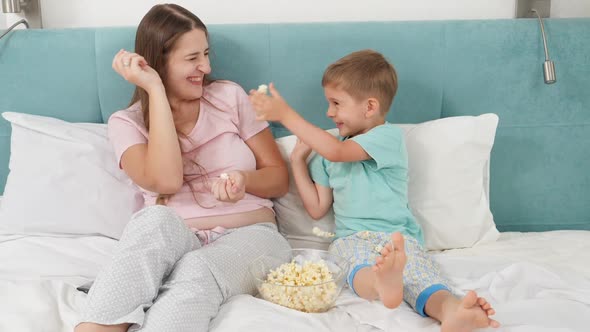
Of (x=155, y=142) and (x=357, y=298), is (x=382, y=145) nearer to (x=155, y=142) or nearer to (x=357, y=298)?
(x=357, y=298)

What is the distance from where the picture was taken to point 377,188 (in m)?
1.69

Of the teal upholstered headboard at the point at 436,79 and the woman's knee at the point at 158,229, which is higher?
the teal upholstered headboard at the point at 436,79

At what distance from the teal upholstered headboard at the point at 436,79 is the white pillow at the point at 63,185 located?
0.15m

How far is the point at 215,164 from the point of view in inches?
70.4

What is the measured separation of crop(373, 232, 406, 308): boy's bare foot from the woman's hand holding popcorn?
0.43 meters

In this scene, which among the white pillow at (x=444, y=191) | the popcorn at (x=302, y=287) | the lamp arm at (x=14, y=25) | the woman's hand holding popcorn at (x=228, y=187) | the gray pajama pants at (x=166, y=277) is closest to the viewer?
the gray pajama pants at (x=166, y=277)

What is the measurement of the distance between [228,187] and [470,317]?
2.11 ft

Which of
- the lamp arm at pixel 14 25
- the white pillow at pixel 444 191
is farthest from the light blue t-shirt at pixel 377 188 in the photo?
the lamp arm at pixel 14 25

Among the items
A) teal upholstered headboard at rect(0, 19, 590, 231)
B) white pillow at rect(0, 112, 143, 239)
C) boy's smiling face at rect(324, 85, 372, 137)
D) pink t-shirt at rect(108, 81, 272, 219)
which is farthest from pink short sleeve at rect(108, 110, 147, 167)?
boy's smiling face at rect(324, 85, 372, 137)

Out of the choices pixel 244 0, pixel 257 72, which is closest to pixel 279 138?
pixel 257 72

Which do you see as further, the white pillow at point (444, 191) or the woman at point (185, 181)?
the white pillow at point (444, 191)

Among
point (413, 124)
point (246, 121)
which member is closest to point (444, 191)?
point (413, 124)

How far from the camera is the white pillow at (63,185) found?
1.75 m

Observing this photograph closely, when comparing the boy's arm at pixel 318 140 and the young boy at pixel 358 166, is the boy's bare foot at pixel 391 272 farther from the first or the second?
the boy's arm at pixel 318 140
